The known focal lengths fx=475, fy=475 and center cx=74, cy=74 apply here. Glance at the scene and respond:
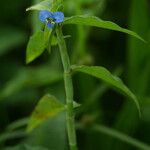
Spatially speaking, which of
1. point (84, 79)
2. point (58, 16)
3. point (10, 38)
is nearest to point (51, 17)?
point (58, 16)

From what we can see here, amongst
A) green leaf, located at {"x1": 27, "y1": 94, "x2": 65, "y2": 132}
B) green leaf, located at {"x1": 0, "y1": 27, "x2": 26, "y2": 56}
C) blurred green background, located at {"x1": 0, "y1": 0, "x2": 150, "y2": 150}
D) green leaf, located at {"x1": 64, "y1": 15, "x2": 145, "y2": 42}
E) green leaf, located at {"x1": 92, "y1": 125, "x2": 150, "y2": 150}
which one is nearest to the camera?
green leaf, located at {"x1": 64, "y1": 15, "x2": 145, "y2": 42}

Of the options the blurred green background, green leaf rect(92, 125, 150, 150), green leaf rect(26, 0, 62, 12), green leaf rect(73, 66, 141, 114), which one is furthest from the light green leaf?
green leaf rect(92, 125, 150, 150)

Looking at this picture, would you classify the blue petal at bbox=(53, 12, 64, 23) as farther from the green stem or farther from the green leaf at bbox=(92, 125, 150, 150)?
the green leaf at bbox=(92, 125, 150, 150)

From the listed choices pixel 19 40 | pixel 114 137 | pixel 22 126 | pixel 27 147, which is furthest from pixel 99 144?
pixel 19 40

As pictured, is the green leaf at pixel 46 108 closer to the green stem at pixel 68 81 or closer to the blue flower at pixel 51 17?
the green stem at pixel 68 81

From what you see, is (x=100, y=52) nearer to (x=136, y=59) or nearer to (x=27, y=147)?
(x=136, y=59)

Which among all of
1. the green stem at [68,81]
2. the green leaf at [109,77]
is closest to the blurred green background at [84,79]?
the green stem at [68,81]
